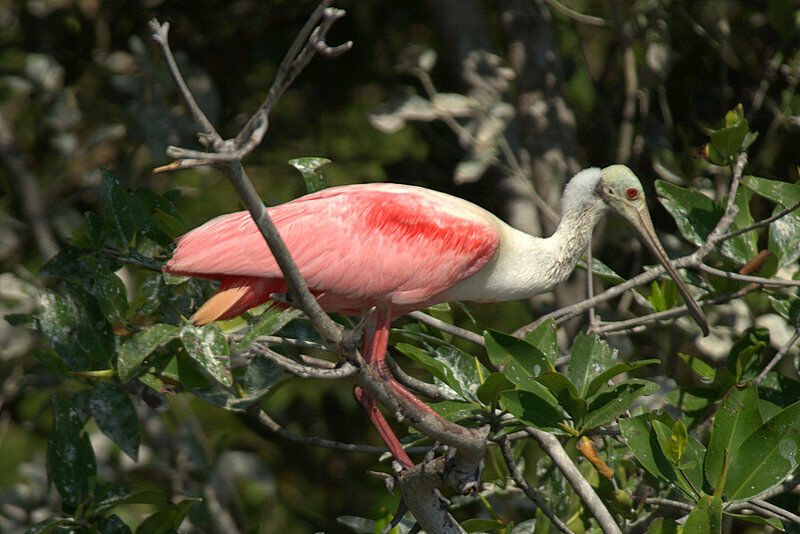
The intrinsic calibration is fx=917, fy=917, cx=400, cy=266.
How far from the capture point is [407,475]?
2.50m

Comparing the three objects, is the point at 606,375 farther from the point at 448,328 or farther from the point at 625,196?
the point at 625,196

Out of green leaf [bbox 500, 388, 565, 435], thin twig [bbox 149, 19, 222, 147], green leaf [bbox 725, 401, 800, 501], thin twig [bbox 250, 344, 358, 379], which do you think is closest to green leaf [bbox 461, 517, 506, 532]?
green leaf [bbox 500, 388, 565, 435]

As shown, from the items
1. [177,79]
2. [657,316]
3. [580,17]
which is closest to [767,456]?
[657,316]

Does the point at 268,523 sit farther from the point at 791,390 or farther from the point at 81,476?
the point at 791,390

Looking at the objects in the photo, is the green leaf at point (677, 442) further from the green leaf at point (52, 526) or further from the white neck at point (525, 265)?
the green leaf at point (52, 526)

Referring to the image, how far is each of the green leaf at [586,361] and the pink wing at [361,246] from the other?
23.2 inches

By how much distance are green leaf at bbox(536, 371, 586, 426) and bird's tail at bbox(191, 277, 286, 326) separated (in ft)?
2.86

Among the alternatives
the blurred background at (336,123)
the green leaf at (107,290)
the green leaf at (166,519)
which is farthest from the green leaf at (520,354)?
the blurred background at (336,123)

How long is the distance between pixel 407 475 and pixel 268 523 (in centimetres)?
280

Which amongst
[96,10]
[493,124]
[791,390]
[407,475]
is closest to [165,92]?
[96,10]

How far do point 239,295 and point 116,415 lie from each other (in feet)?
1.75

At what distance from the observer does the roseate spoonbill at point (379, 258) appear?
2668mm

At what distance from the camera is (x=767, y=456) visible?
2.14 m

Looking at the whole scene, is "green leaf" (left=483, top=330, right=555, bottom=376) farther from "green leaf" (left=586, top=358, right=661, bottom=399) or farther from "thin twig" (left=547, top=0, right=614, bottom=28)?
"thin twig" (left=547, top=0, right=614, bottom=28)
